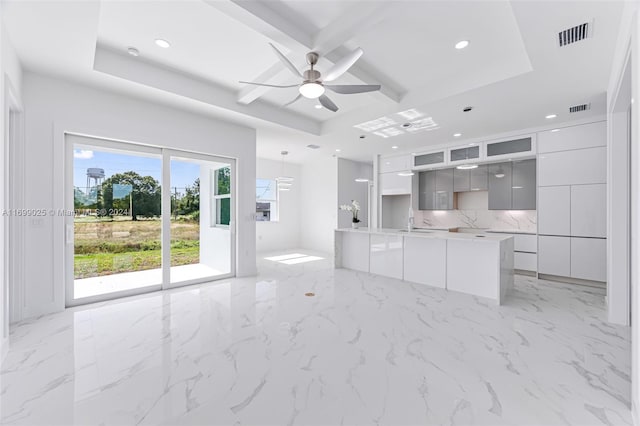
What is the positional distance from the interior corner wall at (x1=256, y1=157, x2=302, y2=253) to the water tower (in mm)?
4566

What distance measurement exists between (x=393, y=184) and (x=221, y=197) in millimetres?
4264

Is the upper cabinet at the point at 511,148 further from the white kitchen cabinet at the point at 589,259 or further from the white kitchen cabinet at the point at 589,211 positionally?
the white kitchen cabinet at the point at 589,259

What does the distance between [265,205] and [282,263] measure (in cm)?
271

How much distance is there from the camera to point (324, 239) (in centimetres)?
866

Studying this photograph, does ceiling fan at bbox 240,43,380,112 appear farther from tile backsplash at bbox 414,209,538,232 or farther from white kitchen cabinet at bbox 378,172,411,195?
tile backsplash at bbox 414,209,538,232

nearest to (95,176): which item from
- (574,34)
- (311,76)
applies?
(311,76)

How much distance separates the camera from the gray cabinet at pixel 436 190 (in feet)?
21.8

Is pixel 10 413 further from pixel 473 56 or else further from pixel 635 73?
pixel 473 56

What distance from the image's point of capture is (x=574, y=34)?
2564mm

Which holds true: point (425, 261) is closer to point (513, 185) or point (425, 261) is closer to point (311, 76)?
point (513, 185)

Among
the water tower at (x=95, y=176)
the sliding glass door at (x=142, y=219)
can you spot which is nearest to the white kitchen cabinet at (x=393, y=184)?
the sliding glass door at (x=142, y=219)

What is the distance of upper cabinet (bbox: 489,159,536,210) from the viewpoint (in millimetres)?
5449

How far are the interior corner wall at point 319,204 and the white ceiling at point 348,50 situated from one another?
3.72m

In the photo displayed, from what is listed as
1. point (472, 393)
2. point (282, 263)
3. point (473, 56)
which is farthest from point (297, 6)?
point (282, 263)
